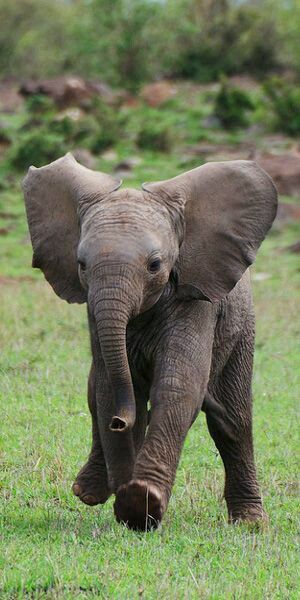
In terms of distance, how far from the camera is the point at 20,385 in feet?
30.9

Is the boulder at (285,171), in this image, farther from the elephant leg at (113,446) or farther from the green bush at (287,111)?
the elephant leg at (113,446)

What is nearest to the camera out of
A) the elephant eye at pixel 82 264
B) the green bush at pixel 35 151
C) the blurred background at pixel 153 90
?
the elephant eye at pixel 82 264

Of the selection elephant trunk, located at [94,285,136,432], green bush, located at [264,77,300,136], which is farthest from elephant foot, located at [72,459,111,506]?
green bush, located at [264,77,300,136]

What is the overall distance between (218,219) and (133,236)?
74 centimetres

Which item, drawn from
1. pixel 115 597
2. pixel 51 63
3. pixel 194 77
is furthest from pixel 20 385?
pixel 51 63

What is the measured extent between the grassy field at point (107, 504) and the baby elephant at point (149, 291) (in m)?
0.25

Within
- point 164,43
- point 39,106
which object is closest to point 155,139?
point 39,106

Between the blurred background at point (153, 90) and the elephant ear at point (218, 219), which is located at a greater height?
the elephant ear at point (218, 219)

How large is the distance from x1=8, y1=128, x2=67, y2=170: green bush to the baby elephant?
50.9 feet

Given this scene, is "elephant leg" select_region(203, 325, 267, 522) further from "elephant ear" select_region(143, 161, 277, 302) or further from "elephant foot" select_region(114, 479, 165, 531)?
"elephant foot" select_region(114, 479, 165, 531)

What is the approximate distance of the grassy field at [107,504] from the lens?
4828 millimetres

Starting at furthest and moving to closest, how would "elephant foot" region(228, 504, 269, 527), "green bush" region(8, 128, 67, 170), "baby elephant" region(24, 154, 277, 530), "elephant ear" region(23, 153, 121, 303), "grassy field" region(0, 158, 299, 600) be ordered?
"green bush" region(8, 128, 67, 170), "elephant foot" region(228, 504, 269, 527), "elephant ear" region(23, 153, 121, 303), "baby elephant" region(24, 154, 277, 530), "grassy field" region(0, 158, 299, 600)

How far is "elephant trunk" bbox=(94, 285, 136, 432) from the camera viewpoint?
5.14 m

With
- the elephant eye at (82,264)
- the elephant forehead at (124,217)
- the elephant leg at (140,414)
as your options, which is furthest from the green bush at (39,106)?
the elephant eye at (82,264)
